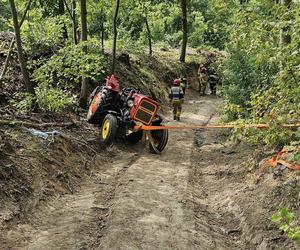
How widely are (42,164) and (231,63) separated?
8.87 meters

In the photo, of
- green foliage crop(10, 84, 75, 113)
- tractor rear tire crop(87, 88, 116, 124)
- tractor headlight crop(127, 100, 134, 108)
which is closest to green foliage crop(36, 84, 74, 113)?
green foliage crop(10, 84, 75, 113)

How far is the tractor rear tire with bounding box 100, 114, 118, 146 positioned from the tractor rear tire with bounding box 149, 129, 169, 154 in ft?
3.74

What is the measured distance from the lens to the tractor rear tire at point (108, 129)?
37.2 ft

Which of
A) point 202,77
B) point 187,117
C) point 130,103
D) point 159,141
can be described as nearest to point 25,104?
point 130,103

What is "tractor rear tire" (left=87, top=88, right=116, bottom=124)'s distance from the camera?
40.2 ft

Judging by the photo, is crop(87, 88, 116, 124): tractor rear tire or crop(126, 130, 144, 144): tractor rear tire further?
crop(126, 130, 144, 144): tractor rear tire

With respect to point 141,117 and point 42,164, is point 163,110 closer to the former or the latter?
point 141,117

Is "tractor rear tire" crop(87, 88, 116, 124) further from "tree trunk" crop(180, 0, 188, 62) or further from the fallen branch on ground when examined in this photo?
"tree trunk" crop(180, 0, 188, 62)

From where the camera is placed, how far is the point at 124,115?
1196cm

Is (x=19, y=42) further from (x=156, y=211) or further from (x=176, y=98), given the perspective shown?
(x=176, y=98)

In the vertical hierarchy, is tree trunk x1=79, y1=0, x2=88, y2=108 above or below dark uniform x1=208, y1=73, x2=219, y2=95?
above

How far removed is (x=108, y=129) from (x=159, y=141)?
158cm

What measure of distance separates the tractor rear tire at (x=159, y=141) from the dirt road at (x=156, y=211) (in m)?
0.70

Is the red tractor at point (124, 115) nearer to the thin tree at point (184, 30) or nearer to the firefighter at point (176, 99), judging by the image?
the firefighter at point (176, 99)
